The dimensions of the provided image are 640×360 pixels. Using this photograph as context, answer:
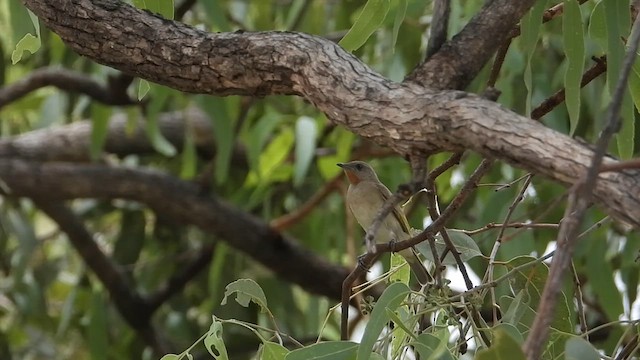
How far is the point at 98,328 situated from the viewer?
3.00 m

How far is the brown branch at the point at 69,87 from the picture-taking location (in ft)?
9.30

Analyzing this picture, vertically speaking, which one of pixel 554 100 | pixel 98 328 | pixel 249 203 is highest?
pixel 554 100

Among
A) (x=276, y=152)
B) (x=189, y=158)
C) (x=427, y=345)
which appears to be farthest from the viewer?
(x=189, y=158)

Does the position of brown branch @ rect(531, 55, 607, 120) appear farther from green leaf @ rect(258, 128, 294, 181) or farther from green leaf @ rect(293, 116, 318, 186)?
green leaf @ rect(258, 128, 294, 181)

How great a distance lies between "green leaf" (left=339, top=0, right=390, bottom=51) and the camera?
1.38 metres

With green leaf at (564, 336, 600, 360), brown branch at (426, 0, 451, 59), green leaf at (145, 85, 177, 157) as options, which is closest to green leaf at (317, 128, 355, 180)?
green leaf at (145, 85, 177, 157)

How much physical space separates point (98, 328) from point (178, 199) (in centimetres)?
43

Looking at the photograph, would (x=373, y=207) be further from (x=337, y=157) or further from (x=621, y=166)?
(x=621, y=166)

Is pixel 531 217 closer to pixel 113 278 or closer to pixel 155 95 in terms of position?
pixel 155 95

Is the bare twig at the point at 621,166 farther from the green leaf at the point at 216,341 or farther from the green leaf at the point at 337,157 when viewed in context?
the green leaf at the point at 337,157

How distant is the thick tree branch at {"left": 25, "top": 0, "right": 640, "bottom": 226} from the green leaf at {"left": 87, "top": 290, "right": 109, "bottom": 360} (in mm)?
1836

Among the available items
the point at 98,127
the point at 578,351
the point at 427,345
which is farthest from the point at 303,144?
the point at 578,351

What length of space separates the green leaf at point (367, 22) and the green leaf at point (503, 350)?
2.01ft

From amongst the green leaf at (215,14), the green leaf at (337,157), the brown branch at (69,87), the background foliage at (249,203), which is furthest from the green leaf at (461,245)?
the brown branch at (69,87)
